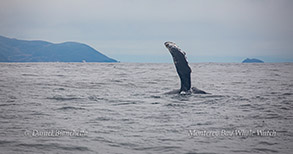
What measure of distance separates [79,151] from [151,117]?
381 centimetres

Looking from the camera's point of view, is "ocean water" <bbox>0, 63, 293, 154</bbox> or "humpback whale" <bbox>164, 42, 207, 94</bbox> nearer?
"ocean water" <bbox>0, 63, 293, 154</bbox>

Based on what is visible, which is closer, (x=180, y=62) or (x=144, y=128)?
(x=144, y=128)

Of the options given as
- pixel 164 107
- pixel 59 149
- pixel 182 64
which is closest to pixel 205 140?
pixel 59 149

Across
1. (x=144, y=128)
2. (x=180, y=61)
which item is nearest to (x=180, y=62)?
(x=180, y=61)

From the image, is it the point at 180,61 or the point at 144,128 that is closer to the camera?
the point at 144,128

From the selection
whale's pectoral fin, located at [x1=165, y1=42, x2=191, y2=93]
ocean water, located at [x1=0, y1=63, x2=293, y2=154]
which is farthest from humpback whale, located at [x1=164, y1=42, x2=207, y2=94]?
ocean water, located at [x1=0, y1=63, x2=293, y2=154]

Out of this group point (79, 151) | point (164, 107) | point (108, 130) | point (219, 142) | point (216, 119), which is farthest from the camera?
point (164, 107)

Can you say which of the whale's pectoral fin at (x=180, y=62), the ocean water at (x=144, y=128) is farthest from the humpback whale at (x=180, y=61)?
the ocean water at (x=144, y=128)

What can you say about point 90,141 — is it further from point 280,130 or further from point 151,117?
point 280,130

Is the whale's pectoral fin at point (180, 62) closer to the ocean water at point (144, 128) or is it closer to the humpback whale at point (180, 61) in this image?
the humpback whale at point (180, 61)

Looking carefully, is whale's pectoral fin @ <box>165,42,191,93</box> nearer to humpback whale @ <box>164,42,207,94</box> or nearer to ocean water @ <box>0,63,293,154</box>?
humpback whale @ <box>164,42,207,94</box>

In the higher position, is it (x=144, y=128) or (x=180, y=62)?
(x=180, y=62)

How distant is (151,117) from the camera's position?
9250 mm

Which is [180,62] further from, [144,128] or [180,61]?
[144,128]
